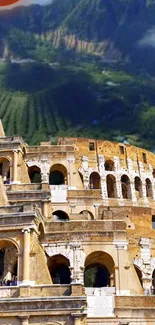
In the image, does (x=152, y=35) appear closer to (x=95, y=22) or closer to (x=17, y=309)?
(x=95, y=22)

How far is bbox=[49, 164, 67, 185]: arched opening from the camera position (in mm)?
44969

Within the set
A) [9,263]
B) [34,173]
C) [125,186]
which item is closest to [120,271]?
[9,263]

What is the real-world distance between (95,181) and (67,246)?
57.0ft

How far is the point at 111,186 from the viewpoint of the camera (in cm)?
5069

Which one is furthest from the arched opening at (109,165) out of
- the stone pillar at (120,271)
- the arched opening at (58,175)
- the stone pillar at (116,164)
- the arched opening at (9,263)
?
the arched opening at (9,263)

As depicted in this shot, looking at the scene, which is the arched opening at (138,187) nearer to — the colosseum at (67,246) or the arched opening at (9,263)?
the colosseum at (67,246)

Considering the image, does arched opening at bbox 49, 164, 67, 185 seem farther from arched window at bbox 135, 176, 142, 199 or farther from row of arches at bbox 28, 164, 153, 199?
arched window at bbox 135, 176, 142, 199

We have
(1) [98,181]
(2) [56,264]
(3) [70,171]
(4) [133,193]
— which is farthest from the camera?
(4) [133,193]

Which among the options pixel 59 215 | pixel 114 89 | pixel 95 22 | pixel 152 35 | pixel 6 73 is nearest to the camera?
pixel 59 215

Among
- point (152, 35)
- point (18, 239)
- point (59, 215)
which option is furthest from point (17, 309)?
point (152, 35)

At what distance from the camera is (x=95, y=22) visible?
170 meters

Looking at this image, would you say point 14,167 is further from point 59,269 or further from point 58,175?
point 59,269

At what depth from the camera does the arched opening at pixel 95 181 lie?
162ft

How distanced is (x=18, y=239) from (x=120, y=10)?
501 feet
